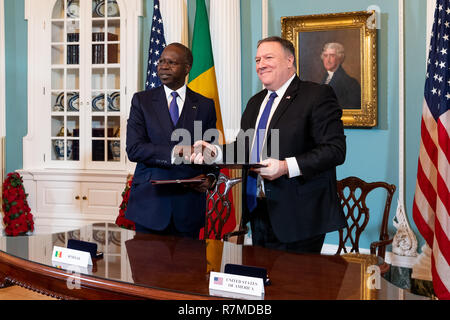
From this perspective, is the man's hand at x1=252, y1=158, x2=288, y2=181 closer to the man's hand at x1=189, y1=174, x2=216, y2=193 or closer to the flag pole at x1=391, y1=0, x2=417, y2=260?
the man's hand at x1=189, y1=174, x2=216, y2=193

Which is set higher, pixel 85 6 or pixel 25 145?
pixel 85 6

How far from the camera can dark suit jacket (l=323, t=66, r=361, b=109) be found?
184 inches

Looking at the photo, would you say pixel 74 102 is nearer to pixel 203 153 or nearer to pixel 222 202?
pixel 222 202

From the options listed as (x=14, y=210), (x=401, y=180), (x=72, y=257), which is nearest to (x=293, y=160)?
(x=72, y=257)

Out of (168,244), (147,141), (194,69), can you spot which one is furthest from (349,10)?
(168,244)

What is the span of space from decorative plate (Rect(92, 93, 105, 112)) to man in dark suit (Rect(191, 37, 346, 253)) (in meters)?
3.68

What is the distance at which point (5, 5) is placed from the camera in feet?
19.5

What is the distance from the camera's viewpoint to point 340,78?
4.72 metres

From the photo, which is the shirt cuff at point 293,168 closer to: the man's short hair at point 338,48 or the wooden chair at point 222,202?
the wooden chair at point 222,202

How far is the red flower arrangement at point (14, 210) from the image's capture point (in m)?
5.45

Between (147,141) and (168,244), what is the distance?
2.30 ft

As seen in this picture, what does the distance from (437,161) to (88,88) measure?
3.71 m
